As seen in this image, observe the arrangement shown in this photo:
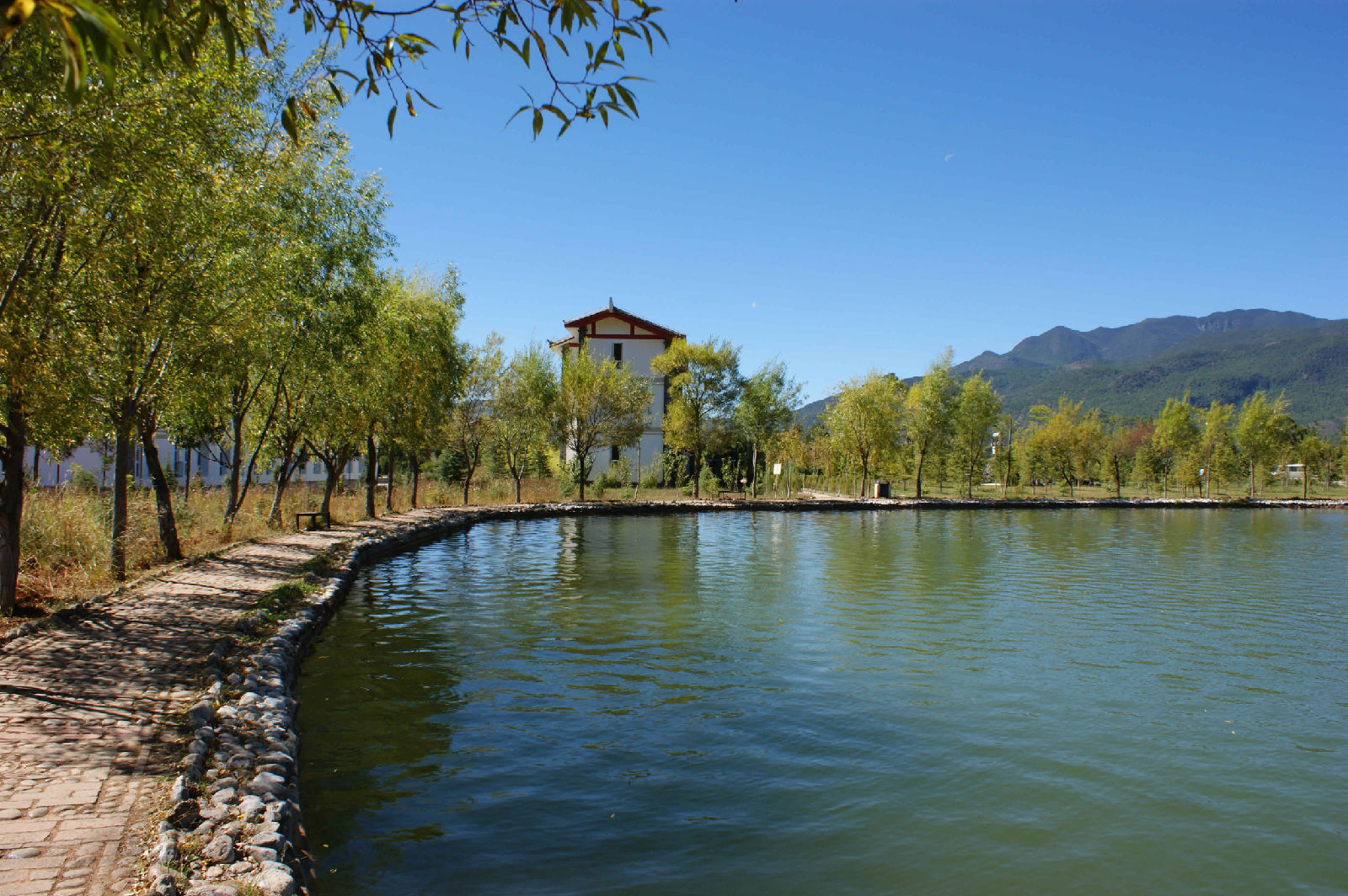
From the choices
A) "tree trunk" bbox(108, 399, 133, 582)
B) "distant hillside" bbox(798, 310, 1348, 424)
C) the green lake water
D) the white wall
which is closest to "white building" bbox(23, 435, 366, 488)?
"tree trunk" bbox(108, 399, 133, 582)

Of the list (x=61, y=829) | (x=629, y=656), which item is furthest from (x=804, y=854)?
(x=629, y=656)

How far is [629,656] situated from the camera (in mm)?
10414

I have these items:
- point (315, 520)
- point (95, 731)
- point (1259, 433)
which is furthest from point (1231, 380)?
point (95, 731)

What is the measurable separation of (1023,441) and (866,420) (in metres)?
19.0

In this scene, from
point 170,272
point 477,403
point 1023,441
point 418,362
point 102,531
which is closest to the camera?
point 170,272

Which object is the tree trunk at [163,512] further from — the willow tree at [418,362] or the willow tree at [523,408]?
the willow tree at [523,408]

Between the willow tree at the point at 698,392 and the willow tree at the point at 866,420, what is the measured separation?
755 centimetres

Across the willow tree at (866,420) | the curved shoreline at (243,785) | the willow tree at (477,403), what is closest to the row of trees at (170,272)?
the curved shoreline at (243,785)

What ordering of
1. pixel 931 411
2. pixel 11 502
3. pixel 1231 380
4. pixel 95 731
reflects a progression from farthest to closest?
1. pixel 1231 380
2. pixel 931 411
3. pixel 11 502
4. pixel 95 731

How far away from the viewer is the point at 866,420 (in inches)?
1831

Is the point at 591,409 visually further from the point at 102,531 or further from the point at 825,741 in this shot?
the point at 825,741

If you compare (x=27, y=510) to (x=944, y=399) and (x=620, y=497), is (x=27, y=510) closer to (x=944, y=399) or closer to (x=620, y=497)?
(x=620, y=497)

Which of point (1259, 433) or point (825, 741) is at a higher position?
point (1259, 433)

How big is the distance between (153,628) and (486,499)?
92.9 feet
